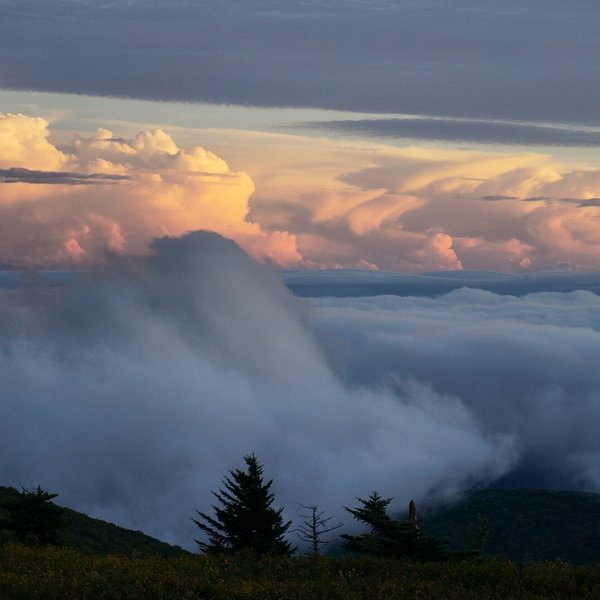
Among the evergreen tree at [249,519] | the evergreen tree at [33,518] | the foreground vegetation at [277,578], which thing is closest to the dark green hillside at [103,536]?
the evergreen tree at [249,519]

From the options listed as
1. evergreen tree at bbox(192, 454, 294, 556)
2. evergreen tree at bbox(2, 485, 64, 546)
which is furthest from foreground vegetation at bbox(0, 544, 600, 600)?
evergreen tree at bbox(192, 454, 294, 556)

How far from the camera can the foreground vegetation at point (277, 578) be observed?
16844 millimetres

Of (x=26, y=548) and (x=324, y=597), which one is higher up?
(x=26, y=548)

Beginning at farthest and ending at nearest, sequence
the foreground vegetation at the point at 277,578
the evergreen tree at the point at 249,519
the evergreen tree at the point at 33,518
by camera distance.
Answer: the evergreen tree at the point at 249,519, the evergreen tree at the point at 33,518, the foreground vegetation at the point at 277,578

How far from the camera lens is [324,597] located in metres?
16.5

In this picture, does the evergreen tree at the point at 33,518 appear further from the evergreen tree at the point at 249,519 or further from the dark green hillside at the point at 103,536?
the dark green hillside at the point at 103,536

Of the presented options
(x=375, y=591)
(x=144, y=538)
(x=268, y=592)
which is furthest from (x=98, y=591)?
(x=144, y=538)

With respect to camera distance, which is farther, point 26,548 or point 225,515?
point 225,515

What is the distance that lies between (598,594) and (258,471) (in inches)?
1521

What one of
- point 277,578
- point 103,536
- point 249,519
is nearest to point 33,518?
point 277,578

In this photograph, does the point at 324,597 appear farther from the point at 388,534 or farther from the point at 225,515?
the point at 225,515

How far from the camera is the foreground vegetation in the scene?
663 inches

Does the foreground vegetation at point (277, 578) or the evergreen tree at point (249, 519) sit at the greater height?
the evergreen tree at point (249, 519)

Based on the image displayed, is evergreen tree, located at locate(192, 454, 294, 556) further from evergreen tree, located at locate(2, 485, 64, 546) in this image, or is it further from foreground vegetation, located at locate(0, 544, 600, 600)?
foreground vegetation, located at locate(0, 544, 600, 600)
